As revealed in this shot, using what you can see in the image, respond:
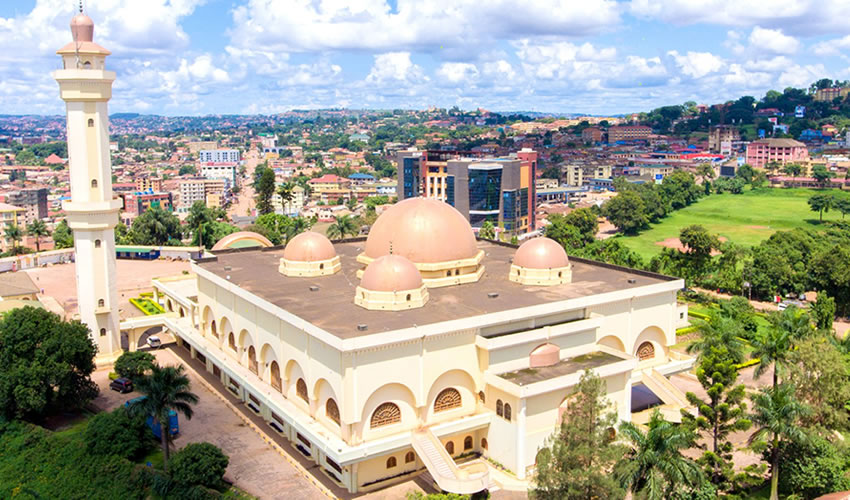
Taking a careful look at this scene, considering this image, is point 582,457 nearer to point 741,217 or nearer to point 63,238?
point 63,238

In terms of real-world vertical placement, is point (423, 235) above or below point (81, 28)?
below

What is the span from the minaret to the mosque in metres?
0.07

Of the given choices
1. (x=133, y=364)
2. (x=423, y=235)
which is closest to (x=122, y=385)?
(x=133, y=364)

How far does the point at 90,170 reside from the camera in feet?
127

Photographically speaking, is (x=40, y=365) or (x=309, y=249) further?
(x=309, y=249)

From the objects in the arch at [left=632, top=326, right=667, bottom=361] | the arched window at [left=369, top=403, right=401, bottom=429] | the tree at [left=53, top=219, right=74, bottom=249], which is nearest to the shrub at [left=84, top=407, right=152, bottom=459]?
the arched window at [left=369, top=403, right=401, bottom=429]

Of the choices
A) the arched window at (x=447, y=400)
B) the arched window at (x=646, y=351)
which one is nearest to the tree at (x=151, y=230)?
the arched window at (x=447, y=400)

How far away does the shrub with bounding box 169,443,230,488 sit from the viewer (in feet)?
83.2

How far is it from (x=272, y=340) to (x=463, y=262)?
9.94 metres

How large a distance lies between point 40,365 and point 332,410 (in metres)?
13.5

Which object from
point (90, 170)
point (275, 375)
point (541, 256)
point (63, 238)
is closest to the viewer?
point (275, 375)

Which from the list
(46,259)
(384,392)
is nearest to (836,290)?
(384,392)

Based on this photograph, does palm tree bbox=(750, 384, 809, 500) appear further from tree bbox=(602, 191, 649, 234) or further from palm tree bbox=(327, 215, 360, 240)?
tree bbox=(602, 191, 649, 234)

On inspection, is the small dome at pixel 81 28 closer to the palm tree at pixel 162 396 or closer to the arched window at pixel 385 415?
the palm tree at pixel 162 396
